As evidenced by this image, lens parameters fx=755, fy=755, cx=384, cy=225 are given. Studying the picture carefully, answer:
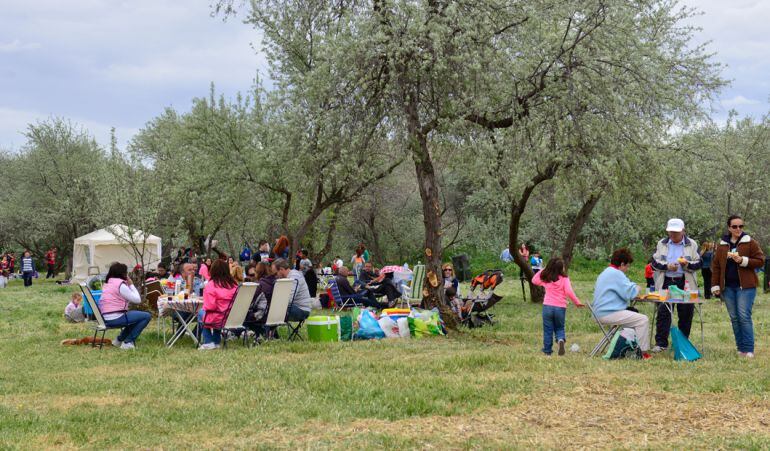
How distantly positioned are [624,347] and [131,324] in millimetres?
6366

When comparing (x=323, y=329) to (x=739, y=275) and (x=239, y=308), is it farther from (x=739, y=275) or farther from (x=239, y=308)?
(x=739, y=275)

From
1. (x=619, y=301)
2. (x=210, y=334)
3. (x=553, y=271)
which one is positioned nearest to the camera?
(x=619, y=301)

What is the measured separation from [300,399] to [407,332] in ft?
14.7

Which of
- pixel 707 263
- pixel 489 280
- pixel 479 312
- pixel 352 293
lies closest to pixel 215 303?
pixel 479 312

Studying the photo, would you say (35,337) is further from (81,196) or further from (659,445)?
(81,196)

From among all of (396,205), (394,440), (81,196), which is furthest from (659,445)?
(81,196)

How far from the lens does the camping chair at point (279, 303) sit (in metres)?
10.1

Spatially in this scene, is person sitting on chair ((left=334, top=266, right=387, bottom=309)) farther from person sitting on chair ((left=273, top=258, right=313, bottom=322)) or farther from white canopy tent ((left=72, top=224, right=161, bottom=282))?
white canopy tent ((left=72, top=224, right=161, bottom=282))

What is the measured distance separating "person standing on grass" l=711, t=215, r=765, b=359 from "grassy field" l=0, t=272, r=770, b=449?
1.44 ft

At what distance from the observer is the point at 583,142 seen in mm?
11539

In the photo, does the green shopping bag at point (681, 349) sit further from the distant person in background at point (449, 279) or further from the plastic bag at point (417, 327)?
the distant person in background at point (449, 279)

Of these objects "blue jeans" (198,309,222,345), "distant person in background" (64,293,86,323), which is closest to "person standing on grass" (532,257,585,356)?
"blue jeans" (198,309,222,345)

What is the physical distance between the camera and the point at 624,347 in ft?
28.1

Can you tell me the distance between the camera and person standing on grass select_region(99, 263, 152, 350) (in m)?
10.1
